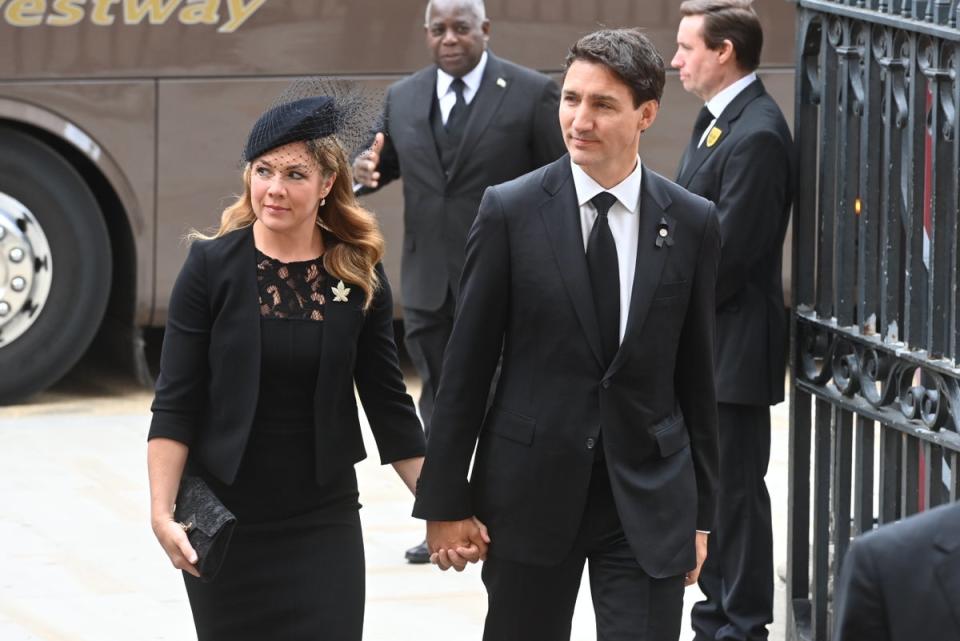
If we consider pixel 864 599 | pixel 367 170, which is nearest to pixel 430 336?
pixel 367 170

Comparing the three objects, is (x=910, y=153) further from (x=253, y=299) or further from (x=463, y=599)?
(x=463, y=599)

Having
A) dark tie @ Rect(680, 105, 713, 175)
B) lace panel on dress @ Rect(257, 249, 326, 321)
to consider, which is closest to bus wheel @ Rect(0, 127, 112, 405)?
dark tie @ Rect(680, 105, 713, 175)

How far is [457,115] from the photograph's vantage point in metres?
7.06

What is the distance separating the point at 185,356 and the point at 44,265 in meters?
5.61

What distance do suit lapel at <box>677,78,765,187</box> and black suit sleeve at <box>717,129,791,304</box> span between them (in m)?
0.11

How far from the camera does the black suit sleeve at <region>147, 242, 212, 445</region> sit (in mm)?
4156

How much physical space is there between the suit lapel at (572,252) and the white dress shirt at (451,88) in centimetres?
303

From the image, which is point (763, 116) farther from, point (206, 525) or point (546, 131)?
point (206, 525)

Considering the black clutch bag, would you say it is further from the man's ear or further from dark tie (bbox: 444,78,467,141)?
dark tie (bbox: 444,78,467,141)

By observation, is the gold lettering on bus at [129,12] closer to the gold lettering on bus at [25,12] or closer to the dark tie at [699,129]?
the gold lettering on bus at [25,12]

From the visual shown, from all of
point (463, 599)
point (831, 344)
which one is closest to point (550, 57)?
point (463, 599)

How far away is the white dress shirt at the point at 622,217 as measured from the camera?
161 inches

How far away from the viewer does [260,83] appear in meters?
9.62

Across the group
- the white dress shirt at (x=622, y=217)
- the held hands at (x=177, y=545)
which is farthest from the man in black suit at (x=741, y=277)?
the held hands at (x=177, y=545)
